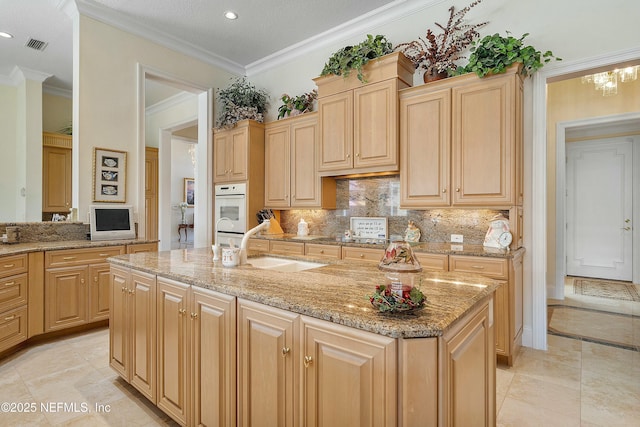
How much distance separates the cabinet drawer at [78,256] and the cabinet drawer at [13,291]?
0.22 meters

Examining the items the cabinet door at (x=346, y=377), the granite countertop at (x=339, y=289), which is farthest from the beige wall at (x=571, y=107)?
the cabinet door at (x=346, y=377)

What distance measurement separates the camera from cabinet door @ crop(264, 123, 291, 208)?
428 cm

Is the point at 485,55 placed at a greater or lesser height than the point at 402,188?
greater

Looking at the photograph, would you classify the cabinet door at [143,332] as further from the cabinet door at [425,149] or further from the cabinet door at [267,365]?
the cabinet door at [425,149]

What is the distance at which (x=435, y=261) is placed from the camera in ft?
9.11

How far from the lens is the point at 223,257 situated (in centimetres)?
193

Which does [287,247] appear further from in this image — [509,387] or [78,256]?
[509,387]

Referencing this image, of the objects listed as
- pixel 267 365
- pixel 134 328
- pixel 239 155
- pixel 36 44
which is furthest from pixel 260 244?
pixel 36 44

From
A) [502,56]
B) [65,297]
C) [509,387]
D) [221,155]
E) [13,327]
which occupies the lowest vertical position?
[509,387]

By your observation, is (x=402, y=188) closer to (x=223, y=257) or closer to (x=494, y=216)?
(x=494, y=216)

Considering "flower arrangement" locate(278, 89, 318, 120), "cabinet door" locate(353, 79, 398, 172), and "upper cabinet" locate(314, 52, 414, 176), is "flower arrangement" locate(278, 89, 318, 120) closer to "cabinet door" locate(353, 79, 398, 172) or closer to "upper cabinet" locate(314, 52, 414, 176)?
"upper cabinet" locate(314, 52, 414, 176)

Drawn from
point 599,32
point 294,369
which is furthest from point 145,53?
point 599,32

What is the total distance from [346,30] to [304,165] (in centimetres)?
170

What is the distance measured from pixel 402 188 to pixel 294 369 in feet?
7.85
